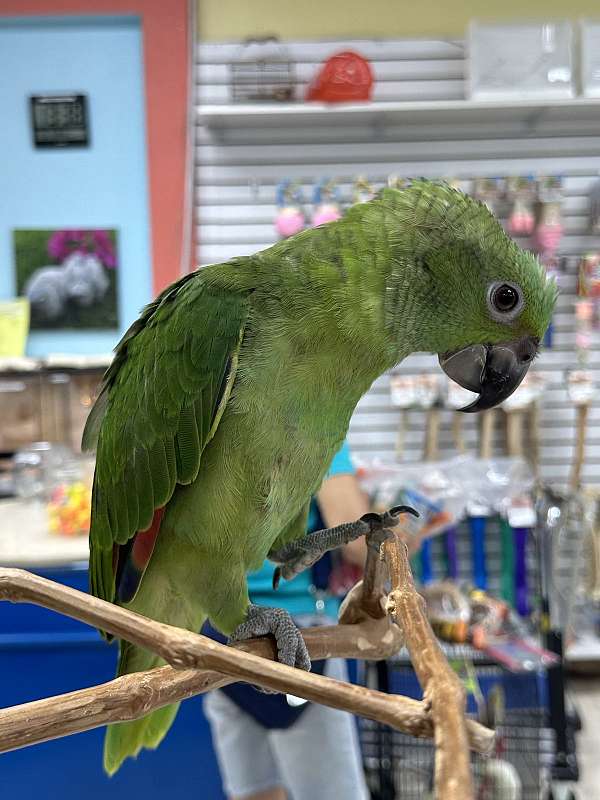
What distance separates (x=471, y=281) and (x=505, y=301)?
0.13 ft

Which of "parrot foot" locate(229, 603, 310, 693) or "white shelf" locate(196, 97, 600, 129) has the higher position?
"white shelf" locate(196, 97, 600, 129)

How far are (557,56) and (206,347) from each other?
8.64 ft

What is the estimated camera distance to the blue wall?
3059 mm

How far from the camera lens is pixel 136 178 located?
315cm

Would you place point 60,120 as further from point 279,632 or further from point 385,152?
point 279,632

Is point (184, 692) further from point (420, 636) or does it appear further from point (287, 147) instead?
point (287, 147)

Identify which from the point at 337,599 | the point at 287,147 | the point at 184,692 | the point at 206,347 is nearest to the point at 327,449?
the point at 206,347

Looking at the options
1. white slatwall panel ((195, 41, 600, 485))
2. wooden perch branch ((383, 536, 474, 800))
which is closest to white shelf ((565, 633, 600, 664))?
white slatwall panel ((195, 41, 600, 485))

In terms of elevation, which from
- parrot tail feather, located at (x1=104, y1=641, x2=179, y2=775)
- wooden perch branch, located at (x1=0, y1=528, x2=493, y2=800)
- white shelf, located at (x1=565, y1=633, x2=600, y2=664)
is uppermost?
wooden perch branch, located at (x1=0, y1=528, x2=493, y2=800)

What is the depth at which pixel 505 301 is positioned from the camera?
72 centimetres

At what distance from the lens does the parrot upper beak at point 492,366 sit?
30.0 inches

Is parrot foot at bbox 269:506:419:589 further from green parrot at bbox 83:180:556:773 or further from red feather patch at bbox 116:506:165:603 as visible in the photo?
red feather patch at bbox 116:506:165:603

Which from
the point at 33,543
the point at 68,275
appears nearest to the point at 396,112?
the point at 68,275

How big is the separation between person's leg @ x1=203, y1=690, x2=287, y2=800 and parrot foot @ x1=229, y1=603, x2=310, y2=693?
93 cm
